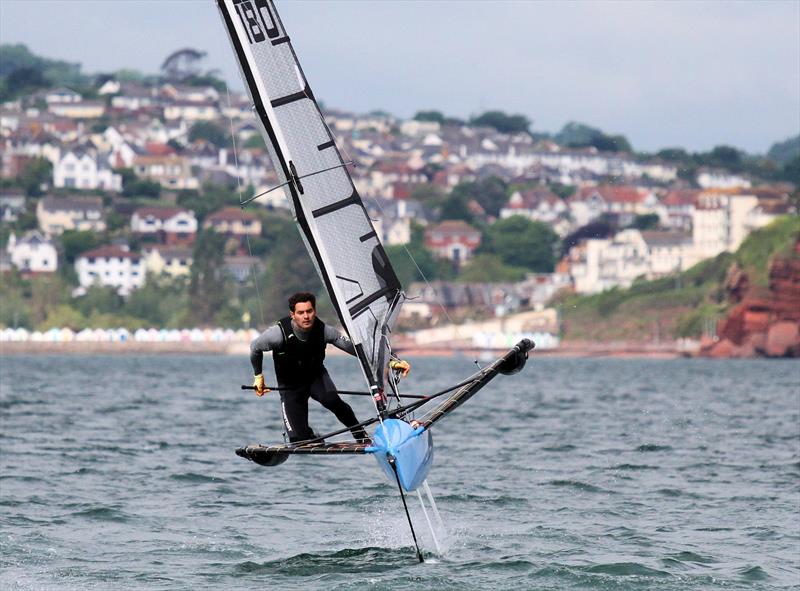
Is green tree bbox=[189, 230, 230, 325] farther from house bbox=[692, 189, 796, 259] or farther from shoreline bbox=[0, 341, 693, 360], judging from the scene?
house bbox=[692, 189, 796, 259]

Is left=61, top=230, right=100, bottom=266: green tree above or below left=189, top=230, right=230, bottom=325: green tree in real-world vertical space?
above

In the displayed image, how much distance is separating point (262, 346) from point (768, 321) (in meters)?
115

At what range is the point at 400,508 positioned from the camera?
22.4 meters

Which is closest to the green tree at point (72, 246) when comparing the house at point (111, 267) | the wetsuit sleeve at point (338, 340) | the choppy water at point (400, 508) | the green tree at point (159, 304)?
the house at point (111, 267)

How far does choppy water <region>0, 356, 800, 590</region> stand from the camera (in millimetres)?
17625

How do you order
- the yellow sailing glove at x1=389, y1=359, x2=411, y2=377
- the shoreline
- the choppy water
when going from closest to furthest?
the yellow sailing glove at x1=389, y1=359, x2=411, y2=377
the choppy water
the shoreline

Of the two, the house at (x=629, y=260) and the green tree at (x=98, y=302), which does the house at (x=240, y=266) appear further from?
the house at (x=629, y=260)

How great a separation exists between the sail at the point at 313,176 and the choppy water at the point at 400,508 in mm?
2660

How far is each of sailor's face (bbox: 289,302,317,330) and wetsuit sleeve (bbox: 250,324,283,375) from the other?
23 centimetres

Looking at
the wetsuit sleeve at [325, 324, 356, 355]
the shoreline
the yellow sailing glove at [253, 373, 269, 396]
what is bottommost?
the shoreline

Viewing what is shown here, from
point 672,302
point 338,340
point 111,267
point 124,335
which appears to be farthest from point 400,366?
point 111,267

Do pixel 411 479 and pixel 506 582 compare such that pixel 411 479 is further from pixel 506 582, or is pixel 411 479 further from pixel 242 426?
pixel 242 426

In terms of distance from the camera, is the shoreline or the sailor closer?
the sailor

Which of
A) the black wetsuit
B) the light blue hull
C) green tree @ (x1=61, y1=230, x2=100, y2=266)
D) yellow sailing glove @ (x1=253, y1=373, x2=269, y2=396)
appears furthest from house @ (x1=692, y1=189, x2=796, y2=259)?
yellow sailing glove @ (x1=253, y1=373, x2=269, y2=396)
